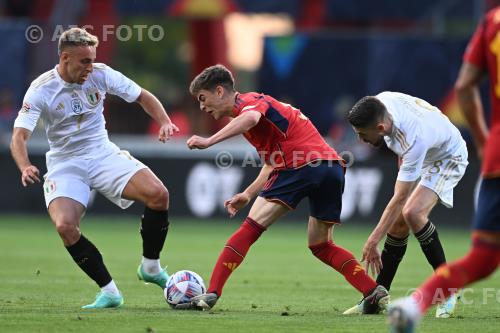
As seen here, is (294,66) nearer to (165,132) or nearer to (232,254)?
(165,132)

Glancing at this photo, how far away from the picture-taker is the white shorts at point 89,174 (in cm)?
970

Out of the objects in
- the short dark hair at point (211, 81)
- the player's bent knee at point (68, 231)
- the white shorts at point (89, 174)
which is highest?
the short dark hair at point (211, 81)

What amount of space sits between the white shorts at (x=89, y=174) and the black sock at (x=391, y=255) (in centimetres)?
229

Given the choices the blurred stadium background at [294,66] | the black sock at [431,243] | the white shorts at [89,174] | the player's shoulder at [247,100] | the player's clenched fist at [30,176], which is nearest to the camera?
the player's clenched fist at [30,176]

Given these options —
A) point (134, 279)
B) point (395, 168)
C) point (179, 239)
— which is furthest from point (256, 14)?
point (134, 279)

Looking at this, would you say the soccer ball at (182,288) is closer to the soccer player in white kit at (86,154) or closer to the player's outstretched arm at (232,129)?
the soccer player in white kit at (86,154)

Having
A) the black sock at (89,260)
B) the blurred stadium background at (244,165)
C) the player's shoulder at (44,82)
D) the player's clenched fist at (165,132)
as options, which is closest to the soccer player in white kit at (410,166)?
the blurred stadium background at (244,165)

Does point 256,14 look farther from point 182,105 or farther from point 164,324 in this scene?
point 164,324

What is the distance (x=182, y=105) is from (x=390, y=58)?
13057 mm

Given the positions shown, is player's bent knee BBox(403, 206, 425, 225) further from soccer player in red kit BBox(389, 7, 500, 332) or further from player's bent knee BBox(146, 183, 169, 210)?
soccer player in red kit BBox(389, 7, 500, 332)

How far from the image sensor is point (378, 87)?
23031mm

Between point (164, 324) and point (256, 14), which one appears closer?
point (164, 324)

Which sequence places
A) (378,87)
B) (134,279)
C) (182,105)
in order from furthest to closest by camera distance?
(182,105), (378,87), (134,279)

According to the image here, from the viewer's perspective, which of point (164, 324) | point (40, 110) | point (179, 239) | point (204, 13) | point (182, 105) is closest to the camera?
point (164, 324)
